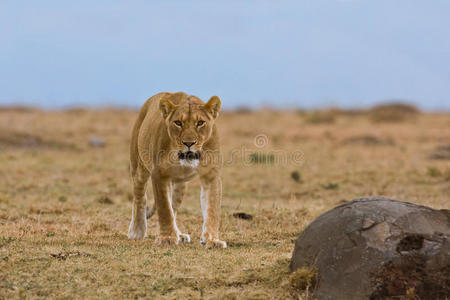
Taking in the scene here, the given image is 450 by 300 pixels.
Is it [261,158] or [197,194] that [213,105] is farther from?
[261,158]

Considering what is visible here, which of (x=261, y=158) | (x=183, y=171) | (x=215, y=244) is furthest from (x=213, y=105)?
(x=261, y=158)

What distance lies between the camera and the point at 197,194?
15125 mm

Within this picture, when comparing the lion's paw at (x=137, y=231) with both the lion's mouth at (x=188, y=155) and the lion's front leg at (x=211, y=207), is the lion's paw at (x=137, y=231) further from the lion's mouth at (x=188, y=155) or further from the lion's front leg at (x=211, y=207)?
the lion's mouth at (x=188, y=155)

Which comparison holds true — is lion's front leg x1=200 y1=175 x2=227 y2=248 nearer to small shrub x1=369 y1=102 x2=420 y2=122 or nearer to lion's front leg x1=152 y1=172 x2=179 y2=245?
lion's front leg x1=152 y1=172 x2=179 y2=245

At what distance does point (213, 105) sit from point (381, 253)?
9.90 feet

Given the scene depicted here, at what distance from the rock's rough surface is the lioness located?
198 cm

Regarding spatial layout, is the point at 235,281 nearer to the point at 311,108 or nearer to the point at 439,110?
the point at 311,108

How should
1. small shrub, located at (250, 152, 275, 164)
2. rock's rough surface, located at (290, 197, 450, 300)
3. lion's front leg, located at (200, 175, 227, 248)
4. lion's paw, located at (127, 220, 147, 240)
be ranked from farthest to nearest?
small shrub, located at (250, 152, 275, 164) → lion's paw, located at (127, 220, 147, 240) → lion's front leg, located at (200, 175, 227, 248) → rock's rough surface, located at (290, 197, 450, 300)

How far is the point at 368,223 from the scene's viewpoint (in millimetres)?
6188

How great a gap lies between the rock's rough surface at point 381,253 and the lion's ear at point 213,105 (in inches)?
91.5

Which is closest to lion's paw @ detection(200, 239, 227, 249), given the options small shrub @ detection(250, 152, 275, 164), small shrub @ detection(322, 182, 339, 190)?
small shrub @ detection(322, 182, 339, 190)

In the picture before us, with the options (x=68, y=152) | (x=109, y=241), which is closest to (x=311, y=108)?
(x=68, y=152)

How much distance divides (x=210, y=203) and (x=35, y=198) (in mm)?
6307

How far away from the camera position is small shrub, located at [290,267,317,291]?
20.2 ft
